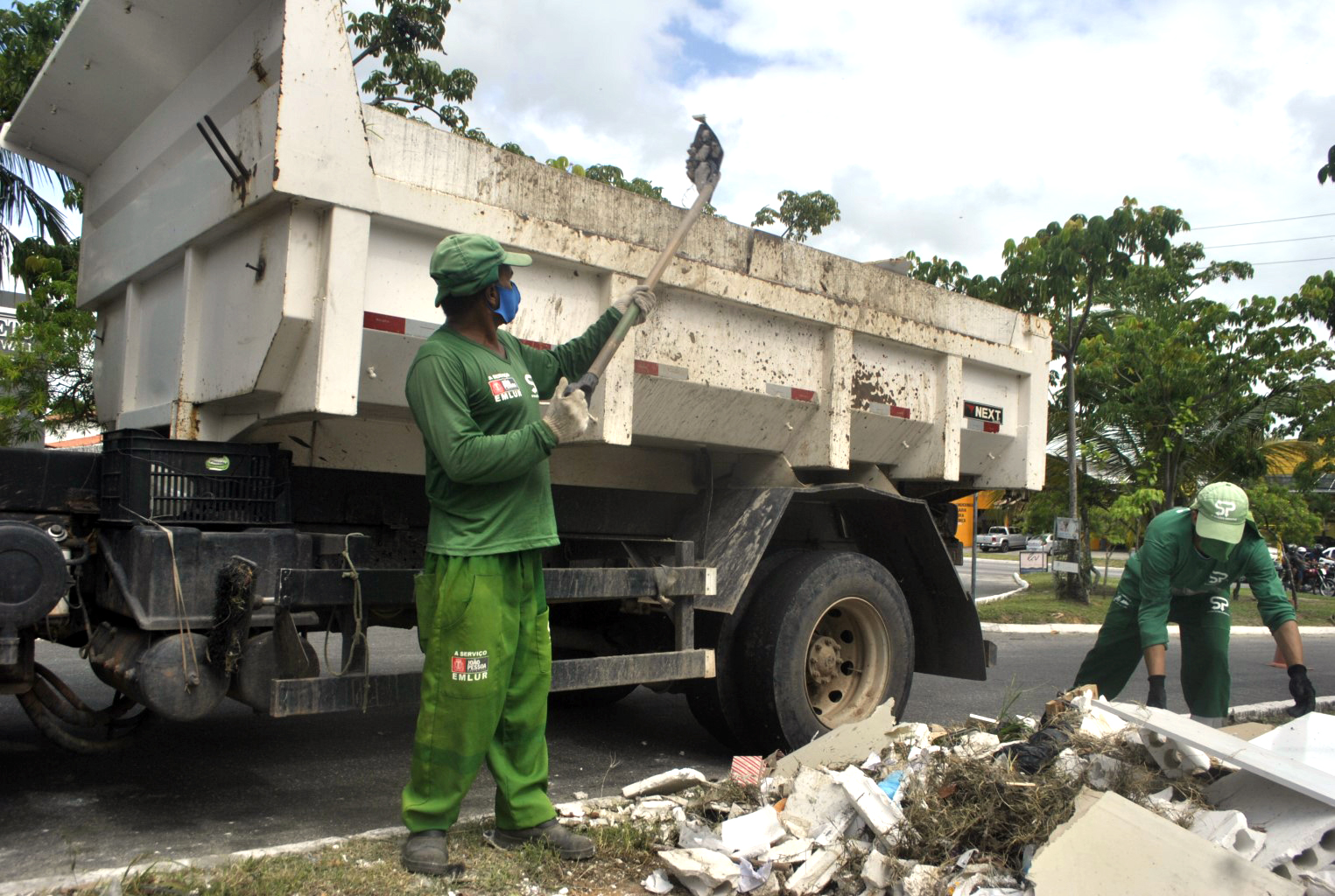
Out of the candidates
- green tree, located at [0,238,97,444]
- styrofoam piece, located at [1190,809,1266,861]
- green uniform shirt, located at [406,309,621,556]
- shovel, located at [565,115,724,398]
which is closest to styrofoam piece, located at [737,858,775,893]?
green uniform shirt, located at [406,309,621,556]

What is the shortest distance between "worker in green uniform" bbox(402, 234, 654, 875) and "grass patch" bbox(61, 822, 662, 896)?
68 mm

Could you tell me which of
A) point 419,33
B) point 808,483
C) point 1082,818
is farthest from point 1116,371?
point 1082,818

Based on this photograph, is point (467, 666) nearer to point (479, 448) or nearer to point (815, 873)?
point (479, 448)

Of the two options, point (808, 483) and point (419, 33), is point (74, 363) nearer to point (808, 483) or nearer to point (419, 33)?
point (419, 33)

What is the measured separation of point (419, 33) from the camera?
41.2 feet

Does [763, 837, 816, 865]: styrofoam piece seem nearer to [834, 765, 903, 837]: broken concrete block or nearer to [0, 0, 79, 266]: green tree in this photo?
[834, 765, 903, 837]: broken concrete block

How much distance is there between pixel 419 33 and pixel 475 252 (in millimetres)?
10569

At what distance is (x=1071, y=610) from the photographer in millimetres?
14062

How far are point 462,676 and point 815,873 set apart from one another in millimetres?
1129

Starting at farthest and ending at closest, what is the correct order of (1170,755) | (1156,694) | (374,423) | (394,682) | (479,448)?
(1156,694) → (374,423) → (1170,755) → (394,682) → (479,448)

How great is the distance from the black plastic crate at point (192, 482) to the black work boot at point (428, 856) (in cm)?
110

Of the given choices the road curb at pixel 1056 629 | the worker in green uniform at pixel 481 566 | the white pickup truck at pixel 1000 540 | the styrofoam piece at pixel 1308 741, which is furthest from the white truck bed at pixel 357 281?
the white pickup truck at pixel 1000 540

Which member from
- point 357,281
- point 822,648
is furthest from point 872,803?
point 357,281

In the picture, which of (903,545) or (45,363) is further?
(45,363)
